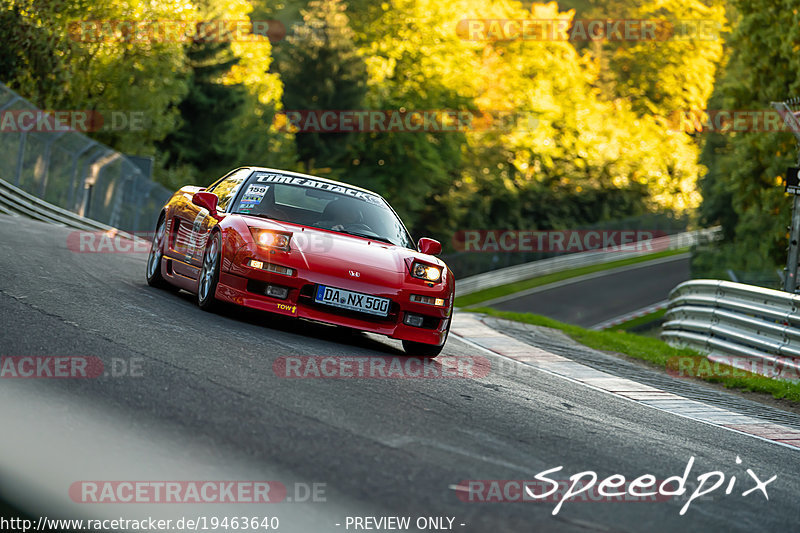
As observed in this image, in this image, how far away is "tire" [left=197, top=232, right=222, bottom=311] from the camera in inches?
340

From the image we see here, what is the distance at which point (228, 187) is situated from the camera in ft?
→ 32.8

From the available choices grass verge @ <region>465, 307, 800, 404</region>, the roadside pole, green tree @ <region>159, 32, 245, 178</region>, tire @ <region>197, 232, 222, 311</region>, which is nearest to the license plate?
tire @ <region>197, 232, 222, 311</region>

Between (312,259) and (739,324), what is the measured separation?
24.0 feet

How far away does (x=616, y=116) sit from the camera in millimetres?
71938

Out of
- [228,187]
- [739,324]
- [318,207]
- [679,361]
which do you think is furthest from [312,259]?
[739,324]

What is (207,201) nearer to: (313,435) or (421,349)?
(421,349)

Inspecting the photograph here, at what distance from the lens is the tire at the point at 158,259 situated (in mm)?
10492

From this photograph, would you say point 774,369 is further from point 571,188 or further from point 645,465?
point 571,188

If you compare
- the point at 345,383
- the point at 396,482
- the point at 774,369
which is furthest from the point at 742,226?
the point at 396,482

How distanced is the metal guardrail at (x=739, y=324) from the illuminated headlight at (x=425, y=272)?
5323 mm

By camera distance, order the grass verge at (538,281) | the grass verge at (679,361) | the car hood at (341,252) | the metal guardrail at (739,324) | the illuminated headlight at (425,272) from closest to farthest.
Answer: the car hood at (341,252)
the illuminated headlight at (425,272)
the grass verge at (679,361)
the metal guardrail at (739,324)
the grass verge at (538,281)

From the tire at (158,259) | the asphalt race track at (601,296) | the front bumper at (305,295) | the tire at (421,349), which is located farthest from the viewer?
the asphalt race track at (601,296)

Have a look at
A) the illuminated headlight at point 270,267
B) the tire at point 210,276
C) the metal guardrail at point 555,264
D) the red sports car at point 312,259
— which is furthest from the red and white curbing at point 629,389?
the metal guardrail at point 555,264

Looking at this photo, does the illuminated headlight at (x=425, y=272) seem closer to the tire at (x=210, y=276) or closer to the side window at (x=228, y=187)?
the tire at (x=210, y=276)
